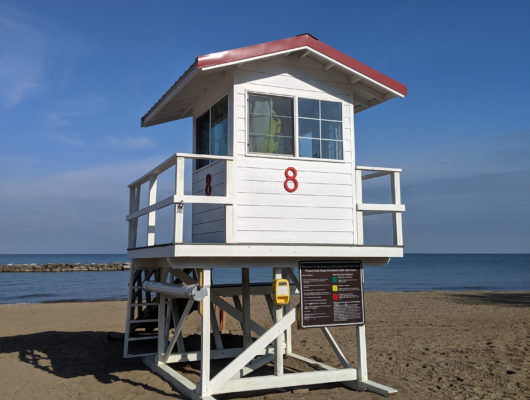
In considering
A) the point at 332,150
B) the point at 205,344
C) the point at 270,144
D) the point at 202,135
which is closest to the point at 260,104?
the point at 270,144

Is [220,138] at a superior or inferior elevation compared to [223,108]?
inferior

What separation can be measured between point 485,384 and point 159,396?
539 cm

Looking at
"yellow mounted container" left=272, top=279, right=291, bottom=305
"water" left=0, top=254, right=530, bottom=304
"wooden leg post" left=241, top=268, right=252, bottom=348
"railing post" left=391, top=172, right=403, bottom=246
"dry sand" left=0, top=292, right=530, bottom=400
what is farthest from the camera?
"water" left=0, top=254, right=530, bottom=304

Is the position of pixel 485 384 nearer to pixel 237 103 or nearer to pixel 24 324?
pixel 237 103

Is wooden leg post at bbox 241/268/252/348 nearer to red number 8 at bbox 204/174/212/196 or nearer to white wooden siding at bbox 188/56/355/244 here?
white wooden siding at bbox 188/56/355/244

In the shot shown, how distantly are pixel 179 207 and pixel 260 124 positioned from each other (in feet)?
6.93

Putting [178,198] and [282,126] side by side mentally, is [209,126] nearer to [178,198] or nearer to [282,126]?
[282,126]

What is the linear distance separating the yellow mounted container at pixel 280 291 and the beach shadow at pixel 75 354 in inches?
90.8

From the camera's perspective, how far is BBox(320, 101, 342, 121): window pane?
899 centimetres

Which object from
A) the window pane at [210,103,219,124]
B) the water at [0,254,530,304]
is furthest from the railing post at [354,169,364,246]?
the water at [0,254,530,304]

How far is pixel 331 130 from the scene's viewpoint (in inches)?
353

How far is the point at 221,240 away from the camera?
8375 millimetres

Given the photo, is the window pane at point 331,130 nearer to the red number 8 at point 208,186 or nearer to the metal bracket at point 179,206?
the red number 8 at point 208,186

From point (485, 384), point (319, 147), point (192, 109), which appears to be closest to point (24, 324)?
point (192, 109)
